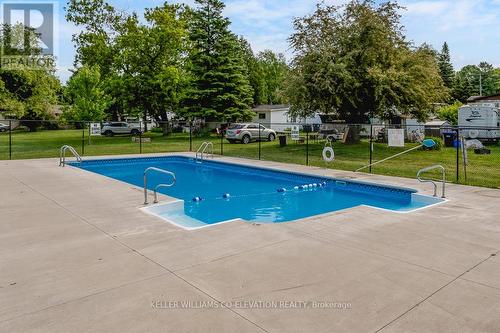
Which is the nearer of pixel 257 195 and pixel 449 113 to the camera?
pixel 257 195

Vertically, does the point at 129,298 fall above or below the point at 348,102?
below

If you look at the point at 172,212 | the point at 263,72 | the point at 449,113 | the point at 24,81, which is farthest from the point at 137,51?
the point at 263,72

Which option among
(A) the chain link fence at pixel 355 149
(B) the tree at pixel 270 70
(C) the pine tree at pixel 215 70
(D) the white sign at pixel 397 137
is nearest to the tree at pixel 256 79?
(B) the tree at pixel 270 70

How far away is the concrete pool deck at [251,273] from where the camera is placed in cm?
299

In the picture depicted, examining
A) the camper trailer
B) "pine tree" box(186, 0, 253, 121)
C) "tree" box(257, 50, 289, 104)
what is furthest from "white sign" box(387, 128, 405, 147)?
"tree" box(257, 50, 289, 104)

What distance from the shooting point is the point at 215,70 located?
95.7 ft

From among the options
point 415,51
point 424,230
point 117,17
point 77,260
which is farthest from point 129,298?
point 117,17

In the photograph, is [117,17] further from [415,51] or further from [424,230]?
[424,230]

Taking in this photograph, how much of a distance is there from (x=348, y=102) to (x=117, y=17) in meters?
23.6

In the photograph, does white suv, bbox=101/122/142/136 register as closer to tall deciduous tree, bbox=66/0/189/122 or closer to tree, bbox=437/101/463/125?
tall deciduous tree, bbox=66/0/189/122

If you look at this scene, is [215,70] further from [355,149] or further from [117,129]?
[355,149]

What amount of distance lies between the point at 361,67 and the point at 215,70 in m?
13.2

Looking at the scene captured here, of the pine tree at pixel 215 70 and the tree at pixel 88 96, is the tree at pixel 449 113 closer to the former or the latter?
the pine tree at pixel 215 70

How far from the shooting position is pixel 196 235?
5203 mm
